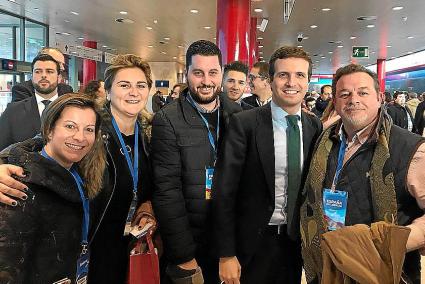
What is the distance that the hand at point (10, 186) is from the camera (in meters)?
1.30

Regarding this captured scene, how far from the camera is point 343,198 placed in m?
1.65

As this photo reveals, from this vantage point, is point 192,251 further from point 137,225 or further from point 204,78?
point 204,78

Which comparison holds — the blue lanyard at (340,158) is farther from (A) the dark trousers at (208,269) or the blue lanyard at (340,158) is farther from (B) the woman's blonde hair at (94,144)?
(B) the woman's blonde hair at (94,144)

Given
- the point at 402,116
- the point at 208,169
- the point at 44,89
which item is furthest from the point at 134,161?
the point at 402,116

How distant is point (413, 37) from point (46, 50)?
45.3ft

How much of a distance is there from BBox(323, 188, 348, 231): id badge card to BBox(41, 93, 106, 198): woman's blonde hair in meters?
0.99

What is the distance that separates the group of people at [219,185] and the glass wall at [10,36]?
987 cm

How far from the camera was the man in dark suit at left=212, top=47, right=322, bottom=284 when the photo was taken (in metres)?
1.93

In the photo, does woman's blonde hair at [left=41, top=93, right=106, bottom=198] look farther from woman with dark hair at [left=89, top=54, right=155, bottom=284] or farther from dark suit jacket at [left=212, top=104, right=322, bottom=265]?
dark suit jacket at [left=212, top=104, right=322, bottom=265]

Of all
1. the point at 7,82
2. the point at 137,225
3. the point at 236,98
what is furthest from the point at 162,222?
the point at 7,82

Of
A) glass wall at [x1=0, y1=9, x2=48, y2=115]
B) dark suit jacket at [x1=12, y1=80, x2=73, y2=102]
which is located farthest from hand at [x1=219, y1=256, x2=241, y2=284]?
glass wall at [x1=0, y1=9, x2=48, y2=115]

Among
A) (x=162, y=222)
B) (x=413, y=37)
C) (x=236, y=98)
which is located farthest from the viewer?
(x=413, y=37)

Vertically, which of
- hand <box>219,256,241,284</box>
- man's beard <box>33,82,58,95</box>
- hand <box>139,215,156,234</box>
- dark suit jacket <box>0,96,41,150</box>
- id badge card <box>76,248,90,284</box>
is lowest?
hand <box>219,256,241,284</box>

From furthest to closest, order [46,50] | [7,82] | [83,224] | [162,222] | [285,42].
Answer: [285,42]
[7,82]
[46,50]
[162,222]
[83,224]
